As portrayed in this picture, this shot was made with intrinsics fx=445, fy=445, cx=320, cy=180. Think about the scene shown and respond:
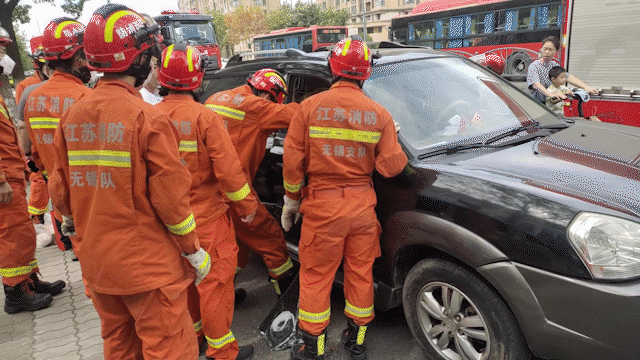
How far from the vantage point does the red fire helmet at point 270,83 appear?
3.13 metres

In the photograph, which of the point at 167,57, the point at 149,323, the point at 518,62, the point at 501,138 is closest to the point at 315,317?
the point at 149,323

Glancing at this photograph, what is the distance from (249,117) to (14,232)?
6.74 feet

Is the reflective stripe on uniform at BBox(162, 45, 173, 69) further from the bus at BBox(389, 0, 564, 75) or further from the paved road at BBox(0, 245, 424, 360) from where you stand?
the bus at BBox(389, 0, 564, 75)

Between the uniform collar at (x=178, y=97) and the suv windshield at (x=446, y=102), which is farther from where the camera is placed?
the suv windshield at (x=446, y=102)

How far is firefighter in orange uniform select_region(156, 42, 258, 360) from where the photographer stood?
252 centimetres

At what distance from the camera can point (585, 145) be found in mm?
2668

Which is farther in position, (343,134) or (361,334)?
(361,334)

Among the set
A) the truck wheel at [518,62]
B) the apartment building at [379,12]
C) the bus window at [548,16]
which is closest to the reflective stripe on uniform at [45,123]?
the bus window at [548,16]

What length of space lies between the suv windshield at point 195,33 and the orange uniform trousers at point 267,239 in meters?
17.7

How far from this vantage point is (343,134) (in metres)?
2.47

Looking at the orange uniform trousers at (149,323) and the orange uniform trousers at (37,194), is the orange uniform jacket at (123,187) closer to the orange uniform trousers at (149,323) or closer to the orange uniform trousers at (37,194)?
the orange uniform trousers at (149,323)

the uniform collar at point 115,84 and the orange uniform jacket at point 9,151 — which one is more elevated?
the uniform collar at point 115,84

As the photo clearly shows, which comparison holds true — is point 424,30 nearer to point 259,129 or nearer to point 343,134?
point 259,129

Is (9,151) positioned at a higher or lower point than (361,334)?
higher
